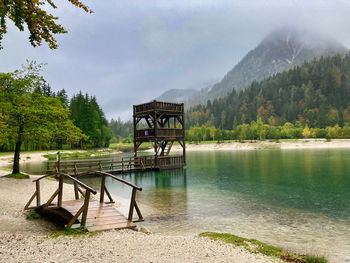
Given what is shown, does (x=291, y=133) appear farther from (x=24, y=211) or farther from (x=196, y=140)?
(x=24, y=211)

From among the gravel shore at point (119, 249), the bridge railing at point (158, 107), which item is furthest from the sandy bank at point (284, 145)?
the gravel shore at point (119, 249)

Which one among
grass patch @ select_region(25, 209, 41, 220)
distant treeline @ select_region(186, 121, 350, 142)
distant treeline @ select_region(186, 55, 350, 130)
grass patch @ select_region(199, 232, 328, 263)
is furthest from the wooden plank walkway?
distant treeline @ select_region(186, 55, 350, 130)

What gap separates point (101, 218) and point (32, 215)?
14.8 feet

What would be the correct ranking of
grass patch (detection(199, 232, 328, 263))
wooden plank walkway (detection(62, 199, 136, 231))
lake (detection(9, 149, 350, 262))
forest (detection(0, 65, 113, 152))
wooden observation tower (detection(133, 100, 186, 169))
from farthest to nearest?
wooden observation tower (detection(133, 100, 186, 169)) < forest (detection(0, 65, 113, 152)) < lake (detection(9, 149, 350, 262)) < wooden plank walkway (detection(62, 199, 136, 231)) < grass patch (detection(199, 232, 328, 263))

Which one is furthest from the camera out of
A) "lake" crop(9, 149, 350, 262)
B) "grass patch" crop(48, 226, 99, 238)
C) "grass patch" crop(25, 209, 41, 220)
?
"grass patch" crop(25, 209, 41, 220)

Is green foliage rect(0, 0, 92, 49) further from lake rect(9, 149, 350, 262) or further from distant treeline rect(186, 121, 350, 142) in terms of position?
distant treeline rect(186, 121, 350, 142)

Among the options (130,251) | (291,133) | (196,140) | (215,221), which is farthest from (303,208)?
(196,140)

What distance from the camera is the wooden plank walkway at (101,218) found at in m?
9.20

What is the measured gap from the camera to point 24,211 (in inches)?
503

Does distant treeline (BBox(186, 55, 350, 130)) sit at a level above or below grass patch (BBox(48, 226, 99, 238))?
above

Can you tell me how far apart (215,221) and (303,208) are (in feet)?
18.7

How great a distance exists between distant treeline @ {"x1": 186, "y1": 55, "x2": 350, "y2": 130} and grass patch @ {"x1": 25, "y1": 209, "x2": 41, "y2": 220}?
15290 cm

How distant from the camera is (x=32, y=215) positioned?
12.2 metres

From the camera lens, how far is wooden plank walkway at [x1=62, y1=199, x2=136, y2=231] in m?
9.20
